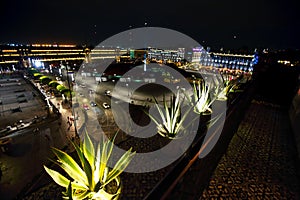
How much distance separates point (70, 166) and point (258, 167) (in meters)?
4.17

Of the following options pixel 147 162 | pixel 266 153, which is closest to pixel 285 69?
pixel 266 153

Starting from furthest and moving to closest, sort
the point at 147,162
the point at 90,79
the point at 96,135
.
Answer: the point at 90,79 → the point at 96,135 → the point at 147,162

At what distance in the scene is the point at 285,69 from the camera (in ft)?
30.4

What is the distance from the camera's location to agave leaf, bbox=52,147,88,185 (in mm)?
2363

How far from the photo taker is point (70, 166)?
2.49 m

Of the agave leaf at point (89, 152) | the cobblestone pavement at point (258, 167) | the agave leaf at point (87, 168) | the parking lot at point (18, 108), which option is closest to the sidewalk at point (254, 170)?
the cobblestone pavement at point (258, 167)

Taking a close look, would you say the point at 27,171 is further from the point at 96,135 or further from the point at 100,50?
the point at 100,50

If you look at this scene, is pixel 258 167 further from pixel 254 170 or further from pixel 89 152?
pixel 89 152

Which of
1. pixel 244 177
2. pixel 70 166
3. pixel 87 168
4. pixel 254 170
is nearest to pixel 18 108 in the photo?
pixel 70 166

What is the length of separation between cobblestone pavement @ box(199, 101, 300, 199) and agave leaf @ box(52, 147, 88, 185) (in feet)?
7.31

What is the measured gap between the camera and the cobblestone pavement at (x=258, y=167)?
116 inches

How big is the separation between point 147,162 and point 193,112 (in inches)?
111

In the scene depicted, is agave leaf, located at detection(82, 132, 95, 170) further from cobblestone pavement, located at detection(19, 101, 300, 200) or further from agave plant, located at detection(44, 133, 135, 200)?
cobblestone pavement, located at detection(19, 101, 300, 200)

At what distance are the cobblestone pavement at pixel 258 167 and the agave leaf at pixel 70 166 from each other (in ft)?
7.31
